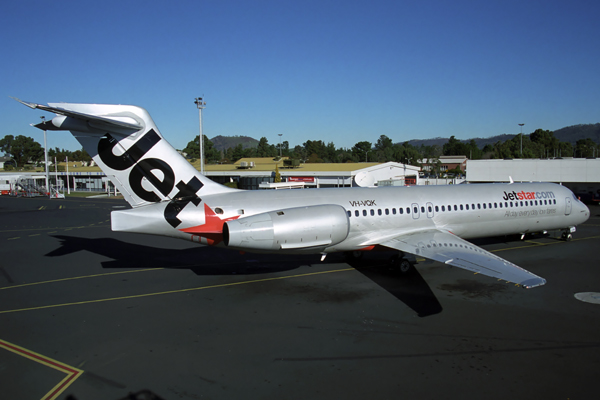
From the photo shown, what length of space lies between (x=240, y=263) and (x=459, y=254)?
362 inches

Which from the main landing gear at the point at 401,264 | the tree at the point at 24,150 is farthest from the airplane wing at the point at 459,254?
the tree at the point at 24,150

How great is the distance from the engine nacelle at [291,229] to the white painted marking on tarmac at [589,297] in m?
7.70

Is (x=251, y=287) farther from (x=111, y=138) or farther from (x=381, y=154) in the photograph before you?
(x=381, y=154)

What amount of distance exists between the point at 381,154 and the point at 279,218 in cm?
13427

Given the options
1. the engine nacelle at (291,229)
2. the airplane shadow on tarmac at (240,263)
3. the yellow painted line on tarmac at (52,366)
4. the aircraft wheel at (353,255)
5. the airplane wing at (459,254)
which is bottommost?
the yellow painted line on tarmac at (52,366)

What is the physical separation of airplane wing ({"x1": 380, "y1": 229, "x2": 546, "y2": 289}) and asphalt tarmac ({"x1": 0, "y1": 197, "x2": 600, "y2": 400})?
1381 millimetres

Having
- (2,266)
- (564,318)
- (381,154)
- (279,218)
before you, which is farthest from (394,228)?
(381,154)

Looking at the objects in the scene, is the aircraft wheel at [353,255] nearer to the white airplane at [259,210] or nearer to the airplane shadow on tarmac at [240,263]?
the airplane shadow on tarmac at [240,263]

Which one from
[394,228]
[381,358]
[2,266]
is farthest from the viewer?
[2,266]

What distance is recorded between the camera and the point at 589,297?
12.5m

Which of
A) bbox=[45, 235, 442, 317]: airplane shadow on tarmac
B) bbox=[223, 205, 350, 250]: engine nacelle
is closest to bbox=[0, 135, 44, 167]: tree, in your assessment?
bbox=[45, 235, 442, 317]: airplane shadow on tarmac

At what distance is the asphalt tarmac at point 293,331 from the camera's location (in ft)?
25.6

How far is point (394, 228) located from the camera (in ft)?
51.4

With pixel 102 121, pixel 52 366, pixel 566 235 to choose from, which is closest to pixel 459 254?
pixel 52 366
